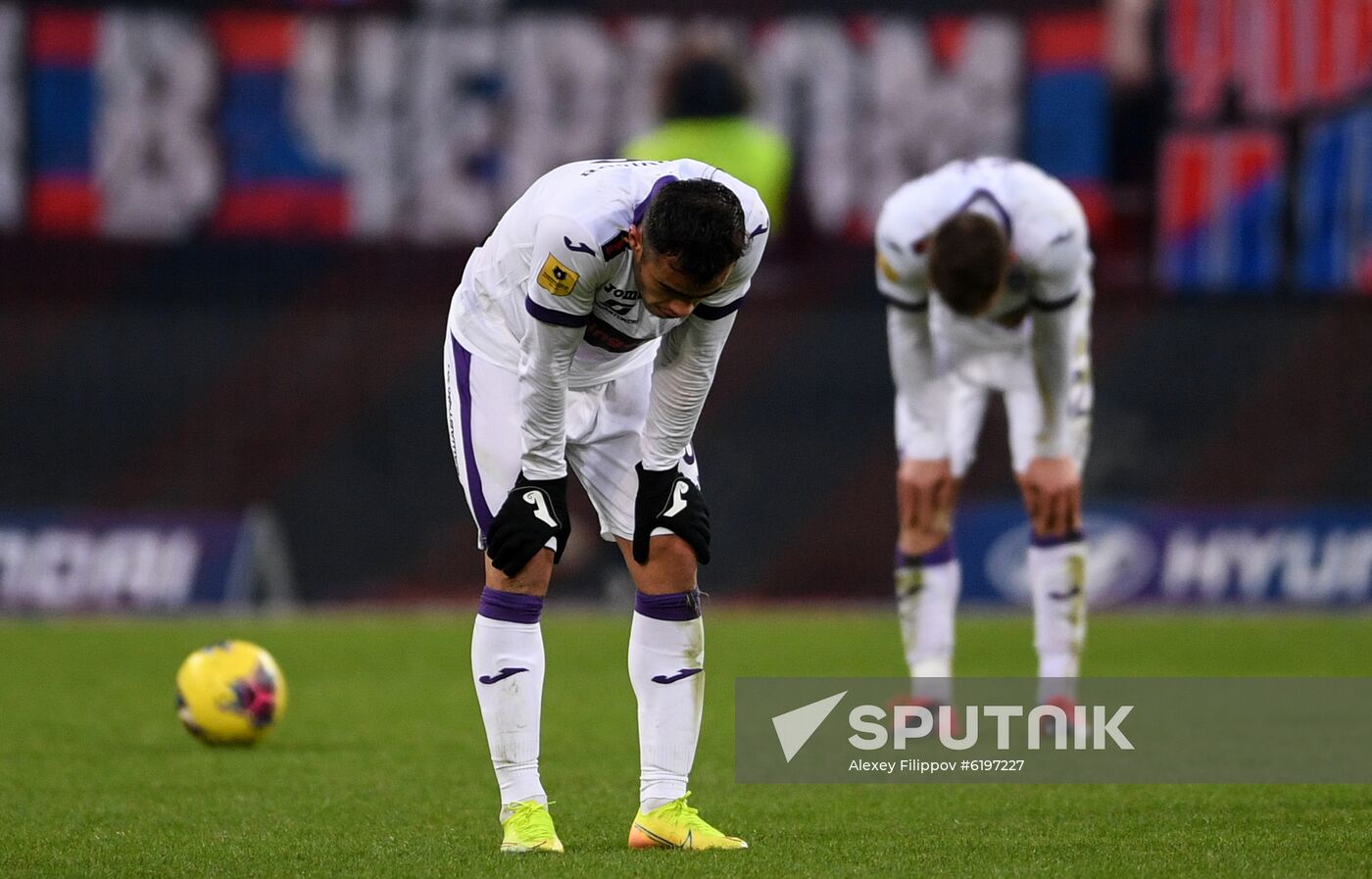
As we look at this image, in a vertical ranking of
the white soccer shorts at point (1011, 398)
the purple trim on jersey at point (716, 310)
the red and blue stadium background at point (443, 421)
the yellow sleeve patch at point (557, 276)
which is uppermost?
the yellow sleeve patch at point (557, 276)

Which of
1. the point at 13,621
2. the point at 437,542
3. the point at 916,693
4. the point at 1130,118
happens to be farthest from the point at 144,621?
the point at 1130,118

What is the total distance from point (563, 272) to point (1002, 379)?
3.82 meters

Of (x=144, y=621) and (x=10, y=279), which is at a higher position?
(x=10, y=279)

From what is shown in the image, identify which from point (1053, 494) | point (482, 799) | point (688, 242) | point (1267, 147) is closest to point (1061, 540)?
point (1053, 494)

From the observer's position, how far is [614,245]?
5.83m

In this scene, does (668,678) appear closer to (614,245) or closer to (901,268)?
(614,245)

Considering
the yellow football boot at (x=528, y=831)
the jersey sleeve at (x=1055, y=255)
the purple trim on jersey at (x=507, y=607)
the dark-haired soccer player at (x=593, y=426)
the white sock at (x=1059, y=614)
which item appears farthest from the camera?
the white sock at (x=1059, y=614)

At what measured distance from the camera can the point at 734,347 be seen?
16531 millimetres

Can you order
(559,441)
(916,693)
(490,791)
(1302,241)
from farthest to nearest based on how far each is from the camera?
(1302,241), (916,693), (490,791), (559,441)

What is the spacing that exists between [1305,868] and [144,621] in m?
11.6

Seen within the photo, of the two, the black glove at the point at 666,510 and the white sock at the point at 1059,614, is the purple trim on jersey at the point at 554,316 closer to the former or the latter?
the black glove at the point at 666,510

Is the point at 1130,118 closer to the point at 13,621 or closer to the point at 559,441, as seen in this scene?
the point at 13,621

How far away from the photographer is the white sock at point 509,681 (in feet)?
20.2

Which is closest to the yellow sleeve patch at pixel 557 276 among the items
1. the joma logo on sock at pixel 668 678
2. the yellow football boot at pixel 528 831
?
the joma logo on sock at pixel 668 678
